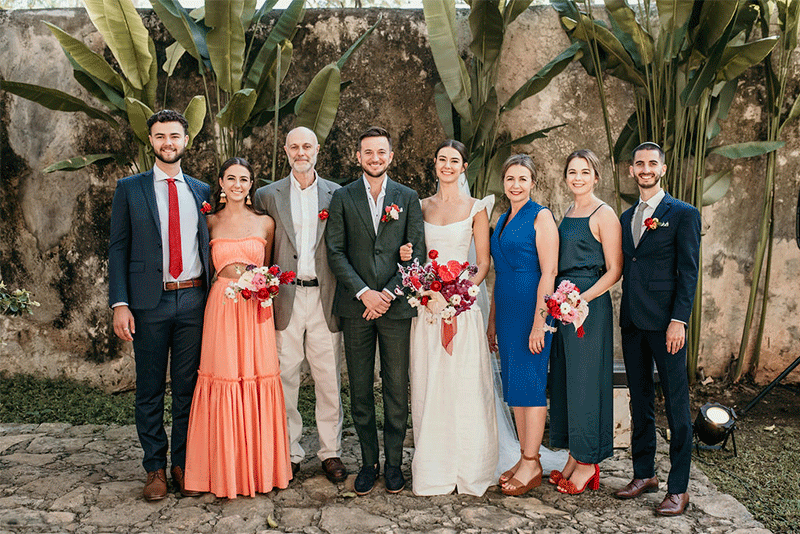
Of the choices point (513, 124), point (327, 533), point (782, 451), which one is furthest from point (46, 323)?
point (782, 451)

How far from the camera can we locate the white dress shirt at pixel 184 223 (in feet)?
11.4

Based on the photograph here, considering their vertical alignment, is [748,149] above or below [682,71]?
below

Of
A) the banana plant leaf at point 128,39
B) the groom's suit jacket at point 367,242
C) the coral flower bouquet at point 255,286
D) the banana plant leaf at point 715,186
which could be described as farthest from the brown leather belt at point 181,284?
the banana plant leaf at point 715,186

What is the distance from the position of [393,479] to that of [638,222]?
6.52 feet

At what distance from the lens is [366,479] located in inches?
143

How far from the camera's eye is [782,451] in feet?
14.6

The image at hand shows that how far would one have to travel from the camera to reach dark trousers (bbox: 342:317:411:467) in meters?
3.59

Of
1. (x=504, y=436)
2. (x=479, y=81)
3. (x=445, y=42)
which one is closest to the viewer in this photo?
(x=504, y=436)

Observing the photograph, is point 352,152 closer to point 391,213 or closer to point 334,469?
point 391,213

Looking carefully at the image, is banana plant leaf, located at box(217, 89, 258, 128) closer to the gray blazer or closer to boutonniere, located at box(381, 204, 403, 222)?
the gray blazer

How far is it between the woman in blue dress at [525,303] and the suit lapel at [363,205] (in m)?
0.73

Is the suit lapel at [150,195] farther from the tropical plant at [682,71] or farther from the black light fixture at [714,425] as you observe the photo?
the black light fixture at [714,425]

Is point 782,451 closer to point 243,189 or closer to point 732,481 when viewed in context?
point 732,481

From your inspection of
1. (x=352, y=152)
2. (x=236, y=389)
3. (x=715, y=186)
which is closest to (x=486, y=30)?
(x=352, y=152)
